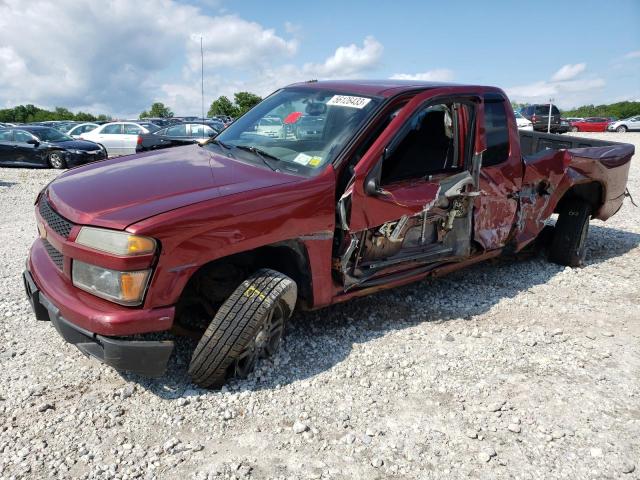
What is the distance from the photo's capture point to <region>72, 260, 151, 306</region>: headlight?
2547mm

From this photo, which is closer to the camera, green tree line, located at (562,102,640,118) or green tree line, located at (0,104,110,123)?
green tree line, located at (562,102,640,118)

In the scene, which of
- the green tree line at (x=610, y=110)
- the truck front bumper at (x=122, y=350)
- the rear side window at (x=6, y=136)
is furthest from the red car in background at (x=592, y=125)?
the truck front bumper at (x=122, y=350)

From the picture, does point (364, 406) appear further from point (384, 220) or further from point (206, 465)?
point (384, 220)

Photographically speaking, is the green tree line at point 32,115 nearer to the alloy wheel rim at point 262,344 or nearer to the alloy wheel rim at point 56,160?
the alloy wheel rim at point 56,160

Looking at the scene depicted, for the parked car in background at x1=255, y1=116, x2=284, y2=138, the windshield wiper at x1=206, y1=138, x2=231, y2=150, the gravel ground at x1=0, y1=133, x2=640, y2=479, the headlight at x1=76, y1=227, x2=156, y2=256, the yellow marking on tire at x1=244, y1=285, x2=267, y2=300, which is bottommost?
the gravel ground at x1=0, y1=133, x2=640, y2=479

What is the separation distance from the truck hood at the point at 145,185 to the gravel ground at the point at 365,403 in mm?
1063

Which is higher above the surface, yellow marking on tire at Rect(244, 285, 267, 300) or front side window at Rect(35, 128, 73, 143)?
front side window at Rect(35, 128, 73, 143)

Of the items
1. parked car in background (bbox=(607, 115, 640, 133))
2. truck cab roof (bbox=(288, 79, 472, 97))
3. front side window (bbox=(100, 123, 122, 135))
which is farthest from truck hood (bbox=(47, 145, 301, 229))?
parked car in background (bbox=(607, 115, 640, 133))

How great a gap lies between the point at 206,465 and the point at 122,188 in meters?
1.56

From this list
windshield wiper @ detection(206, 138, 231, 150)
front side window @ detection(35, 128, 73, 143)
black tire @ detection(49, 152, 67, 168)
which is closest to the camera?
windshield wiper @ detection(206, 138, 231, 150)

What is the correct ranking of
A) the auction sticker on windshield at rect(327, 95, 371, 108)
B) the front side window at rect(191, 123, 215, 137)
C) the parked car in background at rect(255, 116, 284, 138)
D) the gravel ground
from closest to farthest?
1. the gravel ground
2. the auction sticker on windshield at rect(327, 95, 371, 108)
3. the parked car in background at rect(255, 116, 284, 138)
4. the front side window at rect(191, 123, 215, 137)

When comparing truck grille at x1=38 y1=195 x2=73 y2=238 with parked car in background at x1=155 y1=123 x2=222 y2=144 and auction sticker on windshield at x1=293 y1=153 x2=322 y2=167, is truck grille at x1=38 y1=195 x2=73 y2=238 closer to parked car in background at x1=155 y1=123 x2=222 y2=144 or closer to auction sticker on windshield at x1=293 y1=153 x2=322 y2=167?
auction sticker on windshield at x1=293 y1=153 x2=322 y2=167

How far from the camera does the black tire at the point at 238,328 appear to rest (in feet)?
9.38

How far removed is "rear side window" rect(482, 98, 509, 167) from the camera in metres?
4.26
